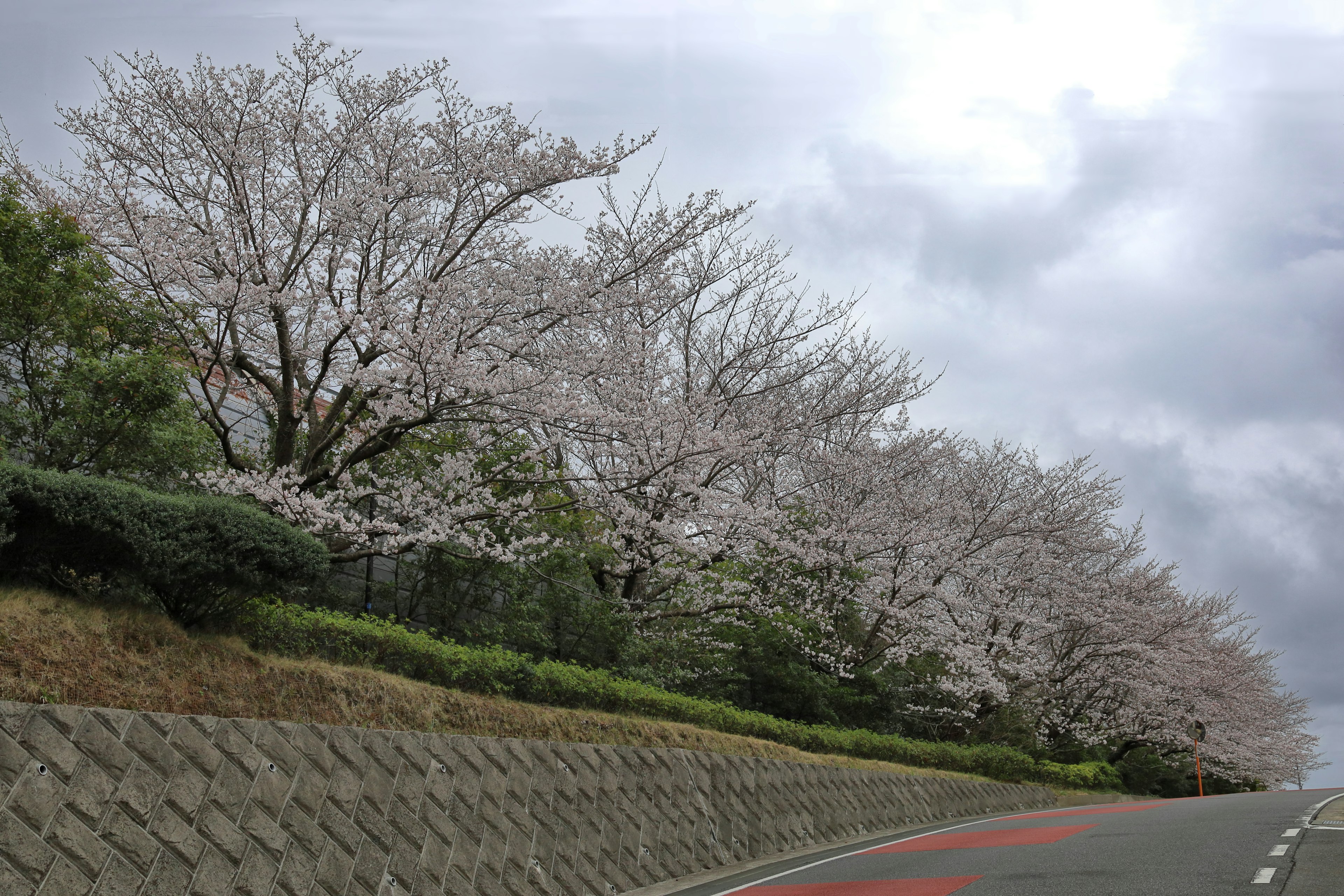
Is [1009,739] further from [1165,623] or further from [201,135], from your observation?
[201,135]

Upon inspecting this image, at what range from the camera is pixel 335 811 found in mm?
6758

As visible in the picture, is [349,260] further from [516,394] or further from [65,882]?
[65,882]

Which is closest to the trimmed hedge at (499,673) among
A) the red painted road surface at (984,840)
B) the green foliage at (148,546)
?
the green foliage at (148,546)

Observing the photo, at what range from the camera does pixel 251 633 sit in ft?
26.8

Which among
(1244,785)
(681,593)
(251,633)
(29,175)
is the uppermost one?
(29,175)

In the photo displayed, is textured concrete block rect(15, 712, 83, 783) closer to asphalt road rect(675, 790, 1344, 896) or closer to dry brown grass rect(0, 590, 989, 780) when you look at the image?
dry brown grass rect(0, 590, 989, 780)

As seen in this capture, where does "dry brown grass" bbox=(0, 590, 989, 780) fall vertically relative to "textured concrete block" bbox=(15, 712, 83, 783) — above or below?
above

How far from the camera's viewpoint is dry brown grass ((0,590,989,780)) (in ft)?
19.9

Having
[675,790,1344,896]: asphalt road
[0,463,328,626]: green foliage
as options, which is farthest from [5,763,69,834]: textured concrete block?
[675,790,1344,896]: asphalt road

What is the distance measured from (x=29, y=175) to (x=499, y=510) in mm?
7389

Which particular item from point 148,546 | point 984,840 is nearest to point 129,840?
point 148,546

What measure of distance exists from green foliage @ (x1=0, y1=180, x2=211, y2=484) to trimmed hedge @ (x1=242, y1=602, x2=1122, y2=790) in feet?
9.53

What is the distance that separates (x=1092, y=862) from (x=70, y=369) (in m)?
12.1

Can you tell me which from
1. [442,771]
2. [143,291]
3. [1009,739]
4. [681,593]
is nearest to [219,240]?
[143,291]
